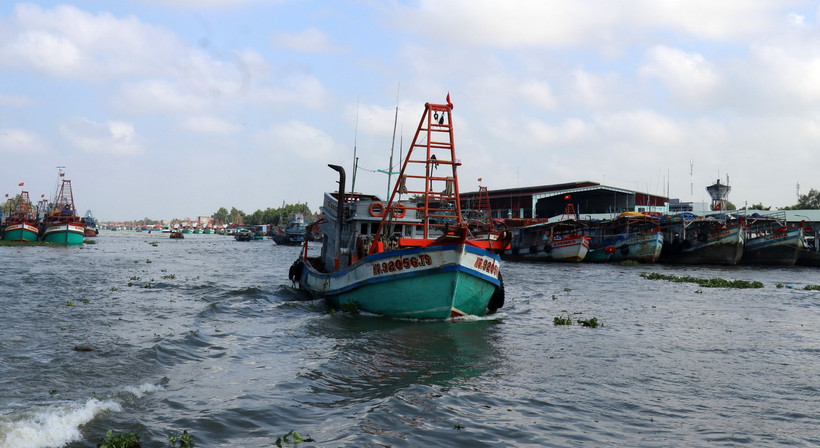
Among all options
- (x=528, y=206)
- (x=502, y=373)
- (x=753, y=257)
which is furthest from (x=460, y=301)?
(x=528, y=206)

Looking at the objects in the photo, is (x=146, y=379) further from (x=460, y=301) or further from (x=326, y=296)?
(x=326, y=296)

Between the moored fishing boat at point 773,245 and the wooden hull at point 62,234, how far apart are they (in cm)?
7643

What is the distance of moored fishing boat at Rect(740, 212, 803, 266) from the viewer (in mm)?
49781

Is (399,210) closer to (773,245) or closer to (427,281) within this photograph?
(427,281)

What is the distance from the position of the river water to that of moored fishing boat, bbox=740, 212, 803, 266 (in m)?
33.9

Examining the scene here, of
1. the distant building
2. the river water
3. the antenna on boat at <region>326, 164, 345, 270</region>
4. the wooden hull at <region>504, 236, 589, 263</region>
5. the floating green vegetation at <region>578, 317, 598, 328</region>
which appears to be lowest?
the river water

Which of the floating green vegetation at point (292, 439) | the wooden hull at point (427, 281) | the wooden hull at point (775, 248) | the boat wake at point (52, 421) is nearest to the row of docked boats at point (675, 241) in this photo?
the wooden hull at point (775, 248)

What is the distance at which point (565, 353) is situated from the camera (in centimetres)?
1325

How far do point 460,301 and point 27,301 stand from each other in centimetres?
1571

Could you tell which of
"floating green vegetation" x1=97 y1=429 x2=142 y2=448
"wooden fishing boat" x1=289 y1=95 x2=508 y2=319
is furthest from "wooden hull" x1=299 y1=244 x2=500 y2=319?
"floating green vegetation" x1=97 y1=429 x2=142 y2=448

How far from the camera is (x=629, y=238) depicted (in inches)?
2216

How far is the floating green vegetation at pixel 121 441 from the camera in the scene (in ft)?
22.8

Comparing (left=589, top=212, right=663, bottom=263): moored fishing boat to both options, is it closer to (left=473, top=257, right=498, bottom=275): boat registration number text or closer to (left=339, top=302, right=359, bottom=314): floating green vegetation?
(left=473, top=257, right=498, bottom=275): boat registration number text

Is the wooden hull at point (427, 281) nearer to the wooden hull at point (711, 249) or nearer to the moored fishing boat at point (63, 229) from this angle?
the wooden hull at point (711, 249)
